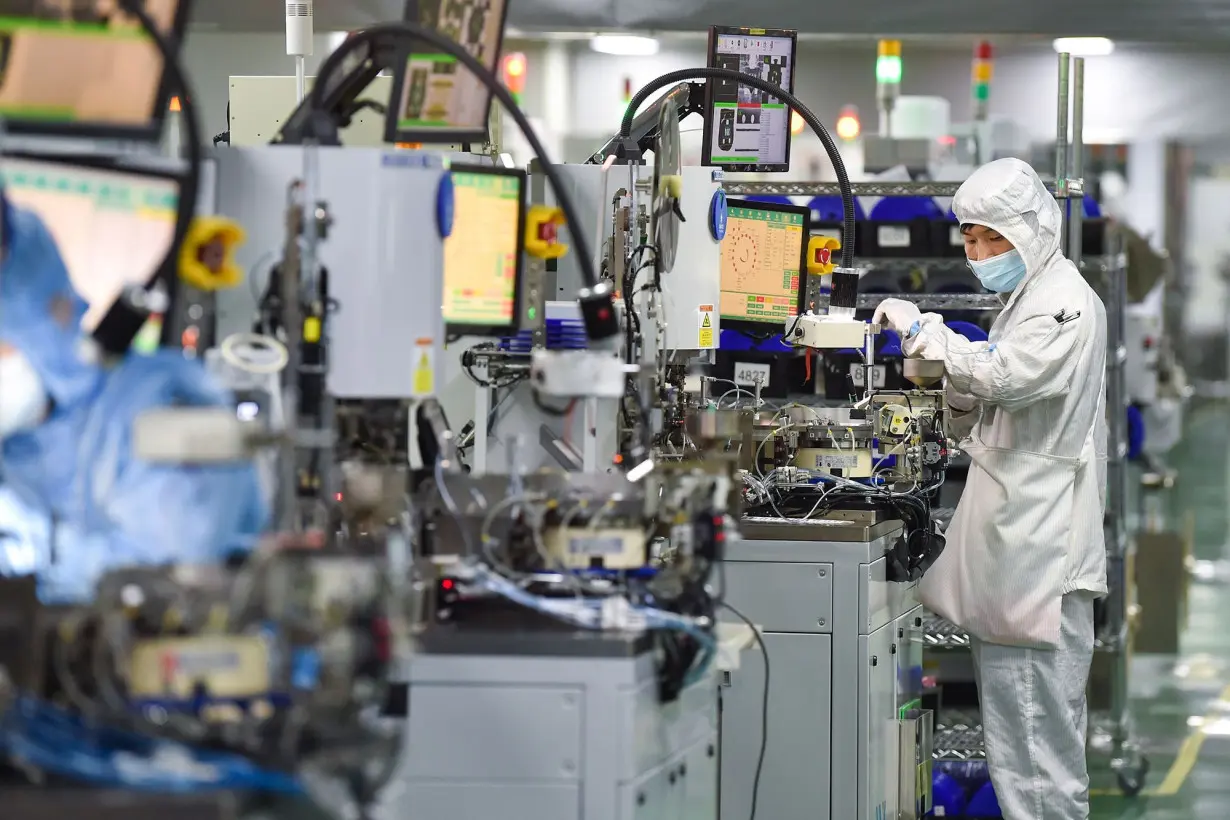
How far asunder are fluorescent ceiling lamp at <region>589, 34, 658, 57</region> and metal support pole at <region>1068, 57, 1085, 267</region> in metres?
1.86

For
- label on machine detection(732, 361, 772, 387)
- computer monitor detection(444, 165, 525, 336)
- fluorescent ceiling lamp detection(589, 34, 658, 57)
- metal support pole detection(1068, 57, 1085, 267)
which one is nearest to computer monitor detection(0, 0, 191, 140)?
computer monitor detection(444, 165, 525, 336)

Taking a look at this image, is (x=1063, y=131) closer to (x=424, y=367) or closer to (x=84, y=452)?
(x=424, y=367)

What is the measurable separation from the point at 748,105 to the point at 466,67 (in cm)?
174

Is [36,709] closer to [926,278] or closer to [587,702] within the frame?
[587,702]

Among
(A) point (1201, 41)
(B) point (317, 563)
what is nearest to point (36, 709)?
(B) point (317, 563)

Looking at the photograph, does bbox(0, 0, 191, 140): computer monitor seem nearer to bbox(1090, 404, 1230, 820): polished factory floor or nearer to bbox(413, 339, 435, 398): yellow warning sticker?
bbox(413, 339, 435, 398): yellow warning sticker

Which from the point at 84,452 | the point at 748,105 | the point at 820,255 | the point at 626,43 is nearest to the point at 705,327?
the point at 820,255

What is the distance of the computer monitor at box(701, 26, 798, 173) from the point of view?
4305mm

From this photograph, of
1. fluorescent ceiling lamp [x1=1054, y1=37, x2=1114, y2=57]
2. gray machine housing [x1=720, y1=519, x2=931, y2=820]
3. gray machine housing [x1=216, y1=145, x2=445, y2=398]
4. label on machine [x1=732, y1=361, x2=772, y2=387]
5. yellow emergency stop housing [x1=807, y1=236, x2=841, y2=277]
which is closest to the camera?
gray machine housing [x1=216, y1=145, x2=445, y2=398]

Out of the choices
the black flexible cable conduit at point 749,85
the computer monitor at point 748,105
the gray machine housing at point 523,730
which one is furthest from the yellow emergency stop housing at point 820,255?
the gray machine housing at point 523,730

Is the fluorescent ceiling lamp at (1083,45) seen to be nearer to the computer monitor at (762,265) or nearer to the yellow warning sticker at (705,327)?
the computer monitor at (762,265)

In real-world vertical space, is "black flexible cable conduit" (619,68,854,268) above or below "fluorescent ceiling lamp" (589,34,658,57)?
below

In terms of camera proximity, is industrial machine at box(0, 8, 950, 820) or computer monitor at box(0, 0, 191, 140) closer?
industrial machine at box(0, 8, 950, 820)

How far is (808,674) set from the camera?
389 cm
